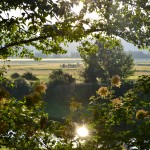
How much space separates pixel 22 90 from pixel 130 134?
5256 cm

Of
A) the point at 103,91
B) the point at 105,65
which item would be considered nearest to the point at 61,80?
the point at 105,65

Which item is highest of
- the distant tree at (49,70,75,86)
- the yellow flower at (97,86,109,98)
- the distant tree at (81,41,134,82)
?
the yellow flower at (97,86,109,98)

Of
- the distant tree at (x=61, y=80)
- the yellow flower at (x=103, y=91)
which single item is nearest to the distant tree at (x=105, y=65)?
the distant tree at (x=61, y=80)

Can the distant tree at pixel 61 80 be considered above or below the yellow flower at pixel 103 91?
below

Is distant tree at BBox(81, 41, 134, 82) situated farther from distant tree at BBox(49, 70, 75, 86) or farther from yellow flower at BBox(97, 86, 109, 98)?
yellow flower at BBox(97, 86, 109, 98)

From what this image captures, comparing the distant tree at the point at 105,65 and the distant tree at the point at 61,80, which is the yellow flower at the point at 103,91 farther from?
the distant tree at the point at 105,65

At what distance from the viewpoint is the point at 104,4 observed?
29.3ft

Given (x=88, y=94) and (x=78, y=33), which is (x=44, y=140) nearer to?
(x=78, y=33)

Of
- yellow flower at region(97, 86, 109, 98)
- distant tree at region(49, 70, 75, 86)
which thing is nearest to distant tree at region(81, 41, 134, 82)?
distant tree at region(49, 70, 75, 86)

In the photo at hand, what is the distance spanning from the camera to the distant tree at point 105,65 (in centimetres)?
6059

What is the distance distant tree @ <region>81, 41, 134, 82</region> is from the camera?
60.6 meters

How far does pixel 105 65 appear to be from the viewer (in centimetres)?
6200

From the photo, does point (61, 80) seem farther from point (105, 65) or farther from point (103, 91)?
point (103, 91)

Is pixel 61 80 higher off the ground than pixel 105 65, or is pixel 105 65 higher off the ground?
pixel 105 65
